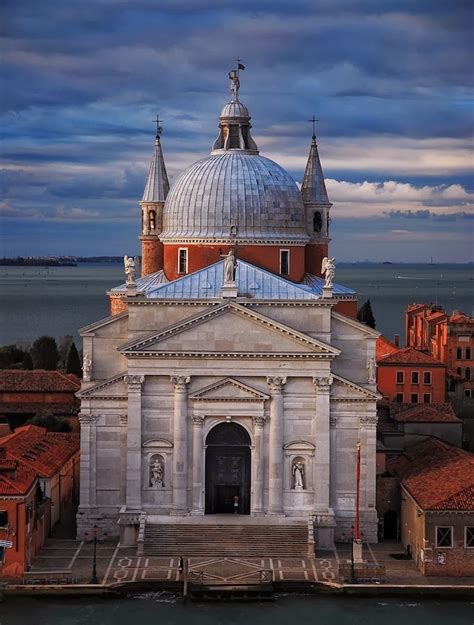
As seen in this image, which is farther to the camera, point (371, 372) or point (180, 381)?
point (371, 372)

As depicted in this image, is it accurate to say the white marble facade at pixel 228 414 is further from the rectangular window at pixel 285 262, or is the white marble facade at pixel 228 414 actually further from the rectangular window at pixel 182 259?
the rectangular window at pixel 182 259

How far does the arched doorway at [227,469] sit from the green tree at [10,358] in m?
39.4

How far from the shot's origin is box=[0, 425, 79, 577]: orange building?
125 ft

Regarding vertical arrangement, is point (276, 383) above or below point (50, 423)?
above

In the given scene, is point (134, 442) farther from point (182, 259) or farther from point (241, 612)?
point (182, 259)

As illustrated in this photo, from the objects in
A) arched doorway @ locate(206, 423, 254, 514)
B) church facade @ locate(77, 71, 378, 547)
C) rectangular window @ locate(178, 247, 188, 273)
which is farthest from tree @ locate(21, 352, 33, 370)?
arched doorway @ locate(206, 423, 254, 514)

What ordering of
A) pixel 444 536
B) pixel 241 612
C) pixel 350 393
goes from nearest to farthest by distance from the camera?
pixel 241 612 → pixel 444 536 → pixel 350 393

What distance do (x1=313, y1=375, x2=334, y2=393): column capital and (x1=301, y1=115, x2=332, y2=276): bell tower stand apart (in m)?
11.7

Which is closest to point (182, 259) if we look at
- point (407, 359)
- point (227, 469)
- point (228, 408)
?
point (228, 408)

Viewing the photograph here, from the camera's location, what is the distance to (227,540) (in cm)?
4091

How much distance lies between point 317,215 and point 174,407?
14.9 metres

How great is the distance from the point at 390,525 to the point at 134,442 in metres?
9.32

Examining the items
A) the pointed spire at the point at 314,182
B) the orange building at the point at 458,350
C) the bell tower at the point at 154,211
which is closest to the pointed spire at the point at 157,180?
the bell tower at the point at 154,211

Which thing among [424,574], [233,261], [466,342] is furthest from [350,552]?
[466,342]
